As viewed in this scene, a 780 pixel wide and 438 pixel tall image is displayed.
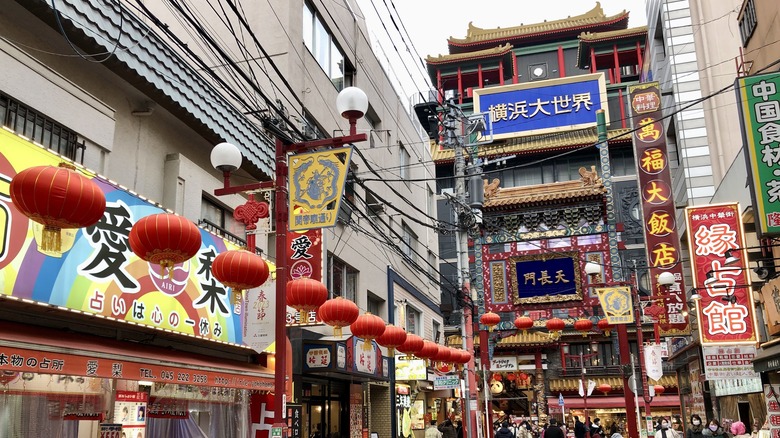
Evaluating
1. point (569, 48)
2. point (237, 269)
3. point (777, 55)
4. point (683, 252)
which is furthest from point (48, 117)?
point (569, 48)

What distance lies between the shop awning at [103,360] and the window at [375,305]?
13.2m

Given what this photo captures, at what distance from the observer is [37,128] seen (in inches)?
417

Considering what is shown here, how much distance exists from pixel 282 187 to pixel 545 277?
25.5 meters

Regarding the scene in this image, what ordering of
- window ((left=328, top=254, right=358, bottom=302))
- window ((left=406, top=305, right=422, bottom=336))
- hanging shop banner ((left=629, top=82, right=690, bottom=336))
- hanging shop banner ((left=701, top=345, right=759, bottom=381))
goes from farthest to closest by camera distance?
window ((left=406, top=305, right=422, bottom=336)) → hanging shop banner ((left=629, top=82, right=690, bottom=336)) → window ((left=328, top=254, right=358, bottom=302)) → hanging shop banner ((left=701, top=345, right=759, bottom=381))

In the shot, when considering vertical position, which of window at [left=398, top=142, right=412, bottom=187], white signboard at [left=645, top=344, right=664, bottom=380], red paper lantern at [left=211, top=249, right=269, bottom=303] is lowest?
white signboard at [left=645, top=344, right=664, bottom=380]

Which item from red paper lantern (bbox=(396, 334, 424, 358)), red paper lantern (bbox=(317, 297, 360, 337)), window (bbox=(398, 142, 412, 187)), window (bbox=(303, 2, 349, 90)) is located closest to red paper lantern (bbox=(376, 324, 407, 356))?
red paper lantern (bbox=(396, 334, 424, 358))

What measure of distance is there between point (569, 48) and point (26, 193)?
67462 millimetres

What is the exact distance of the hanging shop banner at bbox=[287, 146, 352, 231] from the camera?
9703 mm

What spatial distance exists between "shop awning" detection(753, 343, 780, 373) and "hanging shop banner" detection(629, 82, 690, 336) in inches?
398

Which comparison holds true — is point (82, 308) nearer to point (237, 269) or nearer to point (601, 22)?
point (237, 269)

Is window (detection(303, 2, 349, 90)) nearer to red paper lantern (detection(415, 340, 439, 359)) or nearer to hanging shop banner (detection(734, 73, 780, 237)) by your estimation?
red paper lantern (detection(415, 340, 439, 359))

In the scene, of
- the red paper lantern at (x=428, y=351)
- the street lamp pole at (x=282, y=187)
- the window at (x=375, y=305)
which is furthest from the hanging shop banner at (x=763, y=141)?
the window at (x=375, y=305)

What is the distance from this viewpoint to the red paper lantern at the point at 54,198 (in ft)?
22.7

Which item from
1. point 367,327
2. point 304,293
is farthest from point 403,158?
point 304,293
